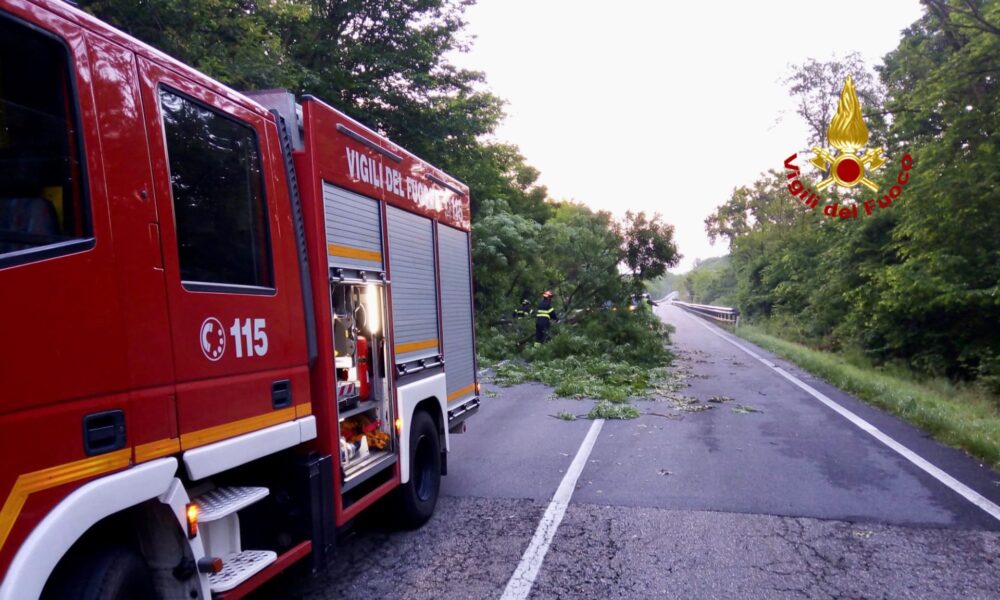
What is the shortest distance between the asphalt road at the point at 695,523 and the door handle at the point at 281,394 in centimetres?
155

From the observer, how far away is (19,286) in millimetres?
2434

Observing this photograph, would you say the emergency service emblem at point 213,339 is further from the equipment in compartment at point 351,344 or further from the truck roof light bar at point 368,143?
the truck roof light bar at point 368,143

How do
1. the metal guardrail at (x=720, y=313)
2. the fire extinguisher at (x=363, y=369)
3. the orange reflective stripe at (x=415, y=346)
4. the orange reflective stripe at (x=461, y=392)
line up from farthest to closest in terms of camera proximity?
the metal guardrail at (x=720, y=313) < the orange reflective stripe at (x=461, y=392) < the orange reflective stripe at (x=415, y=346) < the fire extinguisher at (x=363, y=369)

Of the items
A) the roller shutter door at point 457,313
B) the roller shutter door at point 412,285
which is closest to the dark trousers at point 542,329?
the roller shutter door at point 457,313

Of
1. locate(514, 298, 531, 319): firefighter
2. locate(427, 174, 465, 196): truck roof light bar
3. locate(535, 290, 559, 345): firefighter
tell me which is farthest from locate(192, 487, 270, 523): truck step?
locate(514, 298, 531, 319): firefighter

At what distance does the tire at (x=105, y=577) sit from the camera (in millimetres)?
2654

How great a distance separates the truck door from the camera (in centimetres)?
322

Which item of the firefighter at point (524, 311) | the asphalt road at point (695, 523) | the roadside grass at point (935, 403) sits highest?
the firefighter at point (524, 311)

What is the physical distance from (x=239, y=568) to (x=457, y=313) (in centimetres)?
400

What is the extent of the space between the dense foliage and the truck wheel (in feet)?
29.0

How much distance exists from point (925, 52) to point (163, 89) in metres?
16.3

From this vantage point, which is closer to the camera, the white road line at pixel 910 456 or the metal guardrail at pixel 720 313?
the white road line at pixel 910 456

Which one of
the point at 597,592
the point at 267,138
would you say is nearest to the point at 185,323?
Answer: the point at 267,138

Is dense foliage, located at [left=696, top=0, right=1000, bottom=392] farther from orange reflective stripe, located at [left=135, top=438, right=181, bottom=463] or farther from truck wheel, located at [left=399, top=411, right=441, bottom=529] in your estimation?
orange reflective stripe, located at [left=135, top=438, right=181, bottom=463]
